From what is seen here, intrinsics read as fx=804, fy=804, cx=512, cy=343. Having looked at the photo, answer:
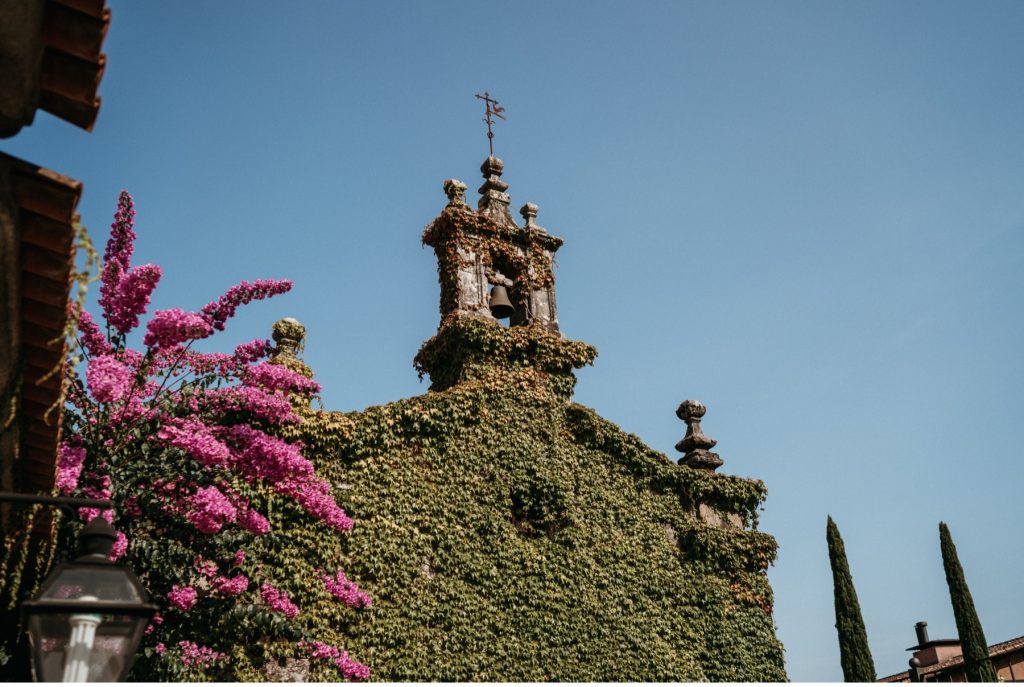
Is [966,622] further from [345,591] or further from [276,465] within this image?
[276,465]

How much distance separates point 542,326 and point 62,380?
1294 cm

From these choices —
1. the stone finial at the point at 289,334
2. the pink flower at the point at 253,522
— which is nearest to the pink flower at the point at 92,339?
the pink flower at the point at 253,522

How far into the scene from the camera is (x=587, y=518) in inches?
573

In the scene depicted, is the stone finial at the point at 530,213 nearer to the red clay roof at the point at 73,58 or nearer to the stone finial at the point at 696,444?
the stone finial at the point at 696,444

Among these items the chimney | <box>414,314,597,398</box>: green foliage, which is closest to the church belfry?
<box>414,314,597,398</box>: green foliage

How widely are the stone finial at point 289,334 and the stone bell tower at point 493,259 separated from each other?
2.91 m

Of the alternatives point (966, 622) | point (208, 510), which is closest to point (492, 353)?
point (208, 510)

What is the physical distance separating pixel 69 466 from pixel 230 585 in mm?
2918

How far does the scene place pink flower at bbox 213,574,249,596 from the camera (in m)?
9.52

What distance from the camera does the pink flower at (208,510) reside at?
8.38 m

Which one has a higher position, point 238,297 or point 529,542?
point 238,297

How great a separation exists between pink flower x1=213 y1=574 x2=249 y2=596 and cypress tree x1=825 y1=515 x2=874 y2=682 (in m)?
19.4

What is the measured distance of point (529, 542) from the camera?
44.7 ft

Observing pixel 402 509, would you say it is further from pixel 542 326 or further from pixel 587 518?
pixel 542 326
